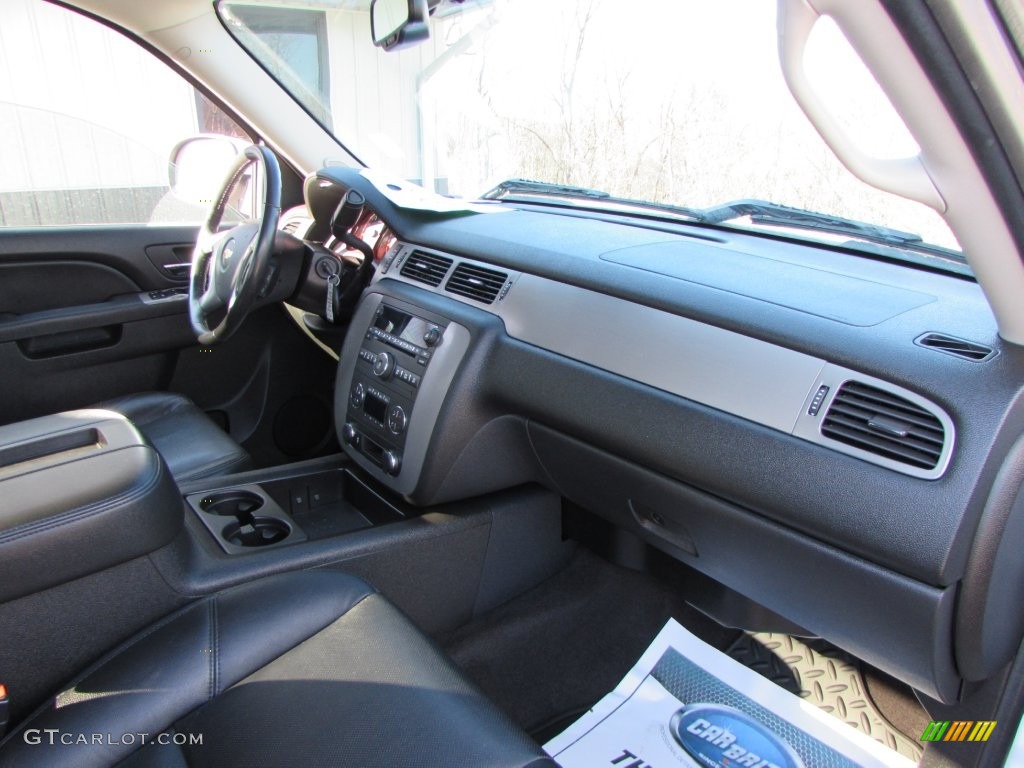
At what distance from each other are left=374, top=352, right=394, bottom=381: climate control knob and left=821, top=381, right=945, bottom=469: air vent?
0.91 m

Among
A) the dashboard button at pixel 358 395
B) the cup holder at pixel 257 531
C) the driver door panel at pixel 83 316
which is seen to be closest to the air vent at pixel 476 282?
the dashboard button at pixel 358 395

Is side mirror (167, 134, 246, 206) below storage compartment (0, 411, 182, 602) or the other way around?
the other way around

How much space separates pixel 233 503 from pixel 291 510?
6.0 inches

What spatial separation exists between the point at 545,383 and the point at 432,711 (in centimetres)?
59

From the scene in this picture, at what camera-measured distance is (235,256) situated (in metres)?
1.68

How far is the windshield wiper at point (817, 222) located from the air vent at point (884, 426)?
0.41 m

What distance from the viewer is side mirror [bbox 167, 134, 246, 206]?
225 centimetres

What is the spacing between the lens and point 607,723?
1415mm

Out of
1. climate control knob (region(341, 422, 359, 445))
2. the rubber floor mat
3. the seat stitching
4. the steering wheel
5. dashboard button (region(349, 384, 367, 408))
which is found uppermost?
the steering wheel

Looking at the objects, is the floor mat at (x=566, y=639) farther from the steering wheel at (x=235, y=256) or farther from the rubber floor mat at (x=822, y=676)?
the steering wheel at (x=235, y=256)

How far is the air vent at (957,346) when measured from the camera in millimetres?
925

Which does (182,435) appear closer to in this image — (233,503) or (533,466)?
(233,503)

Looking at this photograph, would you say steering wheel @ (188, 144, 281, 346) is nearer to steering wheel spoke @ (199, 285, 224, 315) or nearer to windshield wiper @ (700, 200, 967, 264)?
steering wheel spoke @ (199, 285, 224, 315)

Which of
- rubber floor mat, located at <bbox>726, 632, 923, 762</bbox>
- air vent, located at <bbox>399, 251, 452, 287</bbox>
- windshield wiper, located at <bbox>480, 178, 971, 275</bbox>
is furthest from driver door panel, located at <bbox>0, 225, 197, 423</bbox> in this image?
rubber floor mat, located at <bbox>726, 632, 923, 762</bbox>
